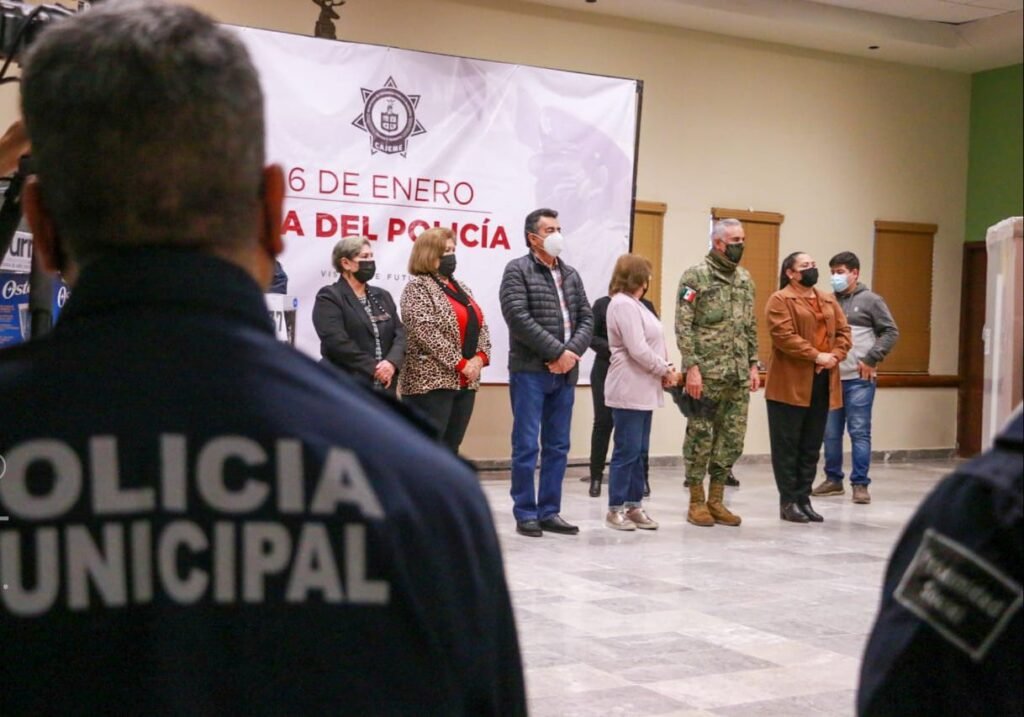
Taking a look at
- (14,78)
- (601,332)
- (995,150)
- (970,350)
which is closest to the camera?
(14,78)

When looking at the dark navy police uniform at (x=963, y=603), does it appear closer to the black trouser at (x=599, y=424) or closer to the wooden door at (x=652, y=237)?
the black trouser at (x=599, y=424)

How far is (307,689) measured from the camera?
0.94m

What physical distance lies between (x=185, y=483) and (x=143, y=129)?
0.26 m

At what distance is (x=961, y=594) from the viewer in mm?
1087

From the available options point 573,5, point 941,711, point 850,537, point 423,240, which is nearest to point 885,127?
point 573,5

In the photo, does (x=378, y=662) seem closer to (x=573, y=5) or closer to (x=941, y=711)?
(x=941, y=711)

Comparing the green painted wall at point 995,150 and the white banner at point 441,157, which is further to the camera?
the green painted wall at point 995,150

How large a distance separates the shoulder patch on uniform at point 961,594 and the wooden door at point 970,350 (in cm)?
1238

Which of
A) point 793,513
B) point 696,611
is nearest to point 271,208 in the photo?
point 696,611

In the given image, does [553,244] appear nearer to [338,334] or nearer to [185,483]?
[338,334]

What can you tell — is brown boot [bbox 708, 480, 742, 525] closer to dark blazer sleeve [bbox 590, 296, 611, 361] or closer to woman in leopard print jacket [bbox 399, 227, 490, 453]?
dark blazer sleeve [bbox 590, 296, 611, 361]

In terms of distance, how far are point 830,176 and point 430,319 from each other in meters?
6.40

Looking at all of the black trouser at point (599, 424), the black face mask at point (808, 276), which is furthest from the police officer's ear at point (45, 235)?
the black trouser at point (599, 424)

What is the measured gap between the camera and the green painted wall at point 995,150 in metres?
12.5
